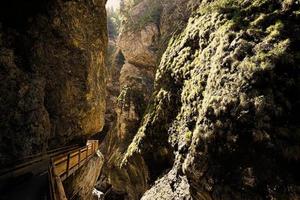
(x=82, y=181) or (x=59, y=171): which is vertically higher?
(x=59, y=171)

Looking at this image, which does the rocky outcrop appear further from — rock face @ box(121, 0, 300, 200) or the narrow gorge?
rock face @ box(121, 0, 300, 200)

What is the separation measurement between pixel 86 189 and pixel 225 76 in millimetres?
12236

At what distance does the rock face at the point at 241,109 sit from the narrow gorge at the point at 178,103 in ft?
0.12

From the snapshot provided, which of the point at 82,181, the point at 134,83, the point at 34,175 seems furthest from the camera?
the point at 134,83

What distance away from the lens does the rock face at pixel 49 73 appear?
9422 mm

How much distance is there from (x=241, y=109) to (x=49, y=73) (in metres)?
8.45

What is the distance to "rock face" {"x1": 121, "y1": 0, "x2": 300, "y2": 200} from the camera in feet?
28.0

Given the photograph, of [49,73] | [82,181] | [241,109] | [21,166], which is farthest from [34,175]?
[82,181]

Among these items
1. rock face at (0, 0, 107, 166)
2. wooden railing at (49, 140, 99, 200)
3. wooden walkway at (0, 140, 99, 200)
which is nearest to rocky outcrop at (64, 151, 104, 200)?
rock face at (0, 0, 107, 166)

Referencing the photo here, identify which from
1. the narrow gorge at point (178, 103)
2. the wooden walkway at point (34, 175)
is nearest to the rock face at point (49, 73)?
the narrow gorge at point (178, 103)

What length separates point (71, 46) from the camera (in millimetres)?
13812

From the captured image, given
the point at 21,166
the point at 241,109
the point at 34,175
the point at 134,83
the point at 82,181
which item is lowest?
the point at 82,181

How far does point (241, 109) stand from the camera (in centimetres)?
958

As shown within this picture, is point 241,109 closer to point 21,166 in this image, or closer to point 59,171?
point 59,171
